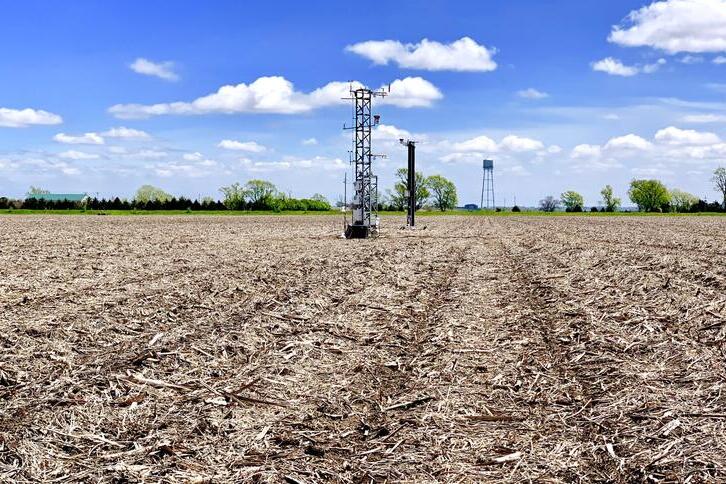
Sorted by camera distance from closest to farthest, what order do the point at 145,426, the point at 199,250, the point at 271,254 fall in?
the point at 145,426, the point at 271,254, the point at 199,250

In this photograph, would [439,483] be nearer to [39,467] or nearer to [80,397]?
[39,467]

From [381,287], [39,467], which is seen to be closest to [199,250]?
[381,287]

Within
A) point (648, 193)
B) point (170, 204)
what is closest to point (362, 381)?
point (170, 204)

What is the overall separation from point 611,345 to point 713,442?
11.8ft

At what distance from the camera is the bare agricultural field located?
5.77m

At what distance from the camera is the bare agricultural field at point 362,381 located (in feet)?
Result: 18.9

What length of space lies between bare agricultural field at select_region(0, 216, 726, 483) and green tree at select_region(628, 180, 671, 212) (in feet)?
516

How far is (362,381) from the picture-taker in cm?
808

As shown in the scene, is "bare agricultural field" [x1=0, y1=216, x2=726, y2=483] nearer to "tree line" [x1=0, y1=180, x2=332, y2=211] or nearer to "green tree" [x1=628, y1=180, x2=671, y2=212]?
"tree line" [x1=0, y1=180, x2=332, y2=211]

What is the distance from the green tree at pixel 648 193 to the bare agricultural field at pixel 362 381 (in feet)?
516

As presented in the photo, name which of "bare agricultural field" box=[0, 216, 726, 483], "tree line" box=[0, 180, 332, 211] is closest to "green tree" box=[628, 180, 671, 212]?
"tree line" box=[0, 180, 332, 211]

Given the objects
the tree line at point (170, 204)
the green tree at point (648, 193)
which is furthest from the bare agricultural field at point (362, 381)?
the green tree at point (648, 193)

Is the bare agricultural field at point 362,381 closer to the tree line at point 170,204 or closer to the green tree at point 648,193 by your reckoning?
the tree line at point 170,204

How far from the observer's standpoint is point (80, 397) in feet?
24.1
